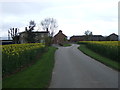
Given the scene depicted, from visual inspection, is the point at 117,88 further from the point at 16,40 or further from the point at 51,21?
the point at 51,21

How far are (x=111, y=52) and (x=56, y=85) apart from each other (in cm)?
1250

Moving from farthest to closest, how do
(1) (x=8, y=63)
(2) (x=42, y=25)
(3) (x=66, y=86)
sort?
(2) (x=42, y=25) < (1) (x=8, y=63) < (3) (x=66, y=86)

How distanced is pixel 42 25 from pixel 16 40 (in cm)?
2596

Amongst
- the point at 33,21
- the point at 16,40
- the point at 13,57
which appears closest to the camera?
the point at 13,57

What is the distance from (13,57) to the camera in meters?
10.8

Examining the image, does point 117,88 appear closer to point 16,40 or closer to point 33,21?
point 33,21

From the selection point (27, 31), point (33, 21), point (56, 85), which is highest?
point (33, 21)

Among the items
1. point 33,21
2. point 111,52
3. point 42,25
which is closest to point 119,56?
point 111,52

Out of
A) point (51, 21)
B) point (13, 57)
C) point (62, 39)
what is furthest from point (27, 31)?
point (62, 39)

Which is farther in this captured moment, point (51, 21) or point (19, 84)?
point (51, 21)

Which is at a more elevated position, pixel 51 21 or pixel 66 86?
pixel 51 21

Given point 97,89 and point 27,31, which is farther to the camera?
point 27,31

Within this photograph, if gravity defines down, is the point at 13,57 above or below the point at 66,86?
above

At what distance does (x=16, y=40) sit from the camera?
2295 inches
